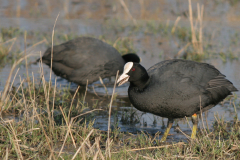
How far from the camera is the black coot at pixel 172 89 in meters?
4.11

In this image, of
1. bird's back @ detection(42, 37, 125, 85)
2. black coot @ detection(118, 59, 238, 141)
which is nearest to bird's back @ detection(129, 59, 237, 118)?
black coot @ detection(118, 59, 238, 141)

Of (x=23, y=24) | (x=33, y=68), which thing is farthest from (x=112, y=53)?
(x=23, y=24)

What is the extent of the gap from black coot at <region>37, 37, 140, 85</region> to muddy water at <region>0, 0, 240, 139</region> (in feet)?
0.90

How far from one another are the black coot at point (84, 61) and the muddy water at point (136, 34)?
0.27 meters

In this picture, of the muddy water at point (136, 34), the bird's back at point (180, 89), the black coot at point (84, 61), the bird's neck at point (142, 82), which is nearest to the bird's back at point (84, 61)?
the black coot at point (84, 61)

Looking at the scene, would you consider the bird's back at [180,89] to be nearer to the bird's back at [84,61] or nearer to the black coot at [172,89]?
the black coot at [172,89]

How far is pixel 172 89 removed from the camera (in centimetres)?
415

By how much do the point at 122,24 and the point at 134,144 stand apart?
8250mm

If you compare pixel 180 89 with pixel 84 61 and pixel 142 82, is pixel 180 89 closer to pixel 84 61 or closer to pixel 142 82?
pixel 142 82

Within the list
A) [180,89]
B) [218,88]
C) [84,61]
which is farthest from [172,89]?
[84,61]

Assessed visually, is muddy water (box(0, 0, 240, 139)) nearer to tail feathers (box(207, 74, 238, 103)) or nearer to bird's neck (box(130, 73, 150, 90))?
tail feathers (box(207, 74, 238, 103))

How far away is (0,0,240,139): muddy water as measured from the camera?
5.17 meters

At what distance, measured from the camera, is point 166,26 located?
10953mm

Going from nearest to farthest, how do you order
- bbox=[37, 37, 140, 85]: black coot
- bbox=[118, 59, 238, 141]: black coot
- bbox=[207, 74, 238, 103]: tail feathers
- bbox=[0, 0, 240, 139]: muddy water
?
bbox=[118, 59, 238, 141]: black coot
bbox=[207, 74, 238, 103]: tail feathers
bbox=[0, 0, 240, 139]: muddy water
bbox=[37, 37, 140, 85]: black coot
